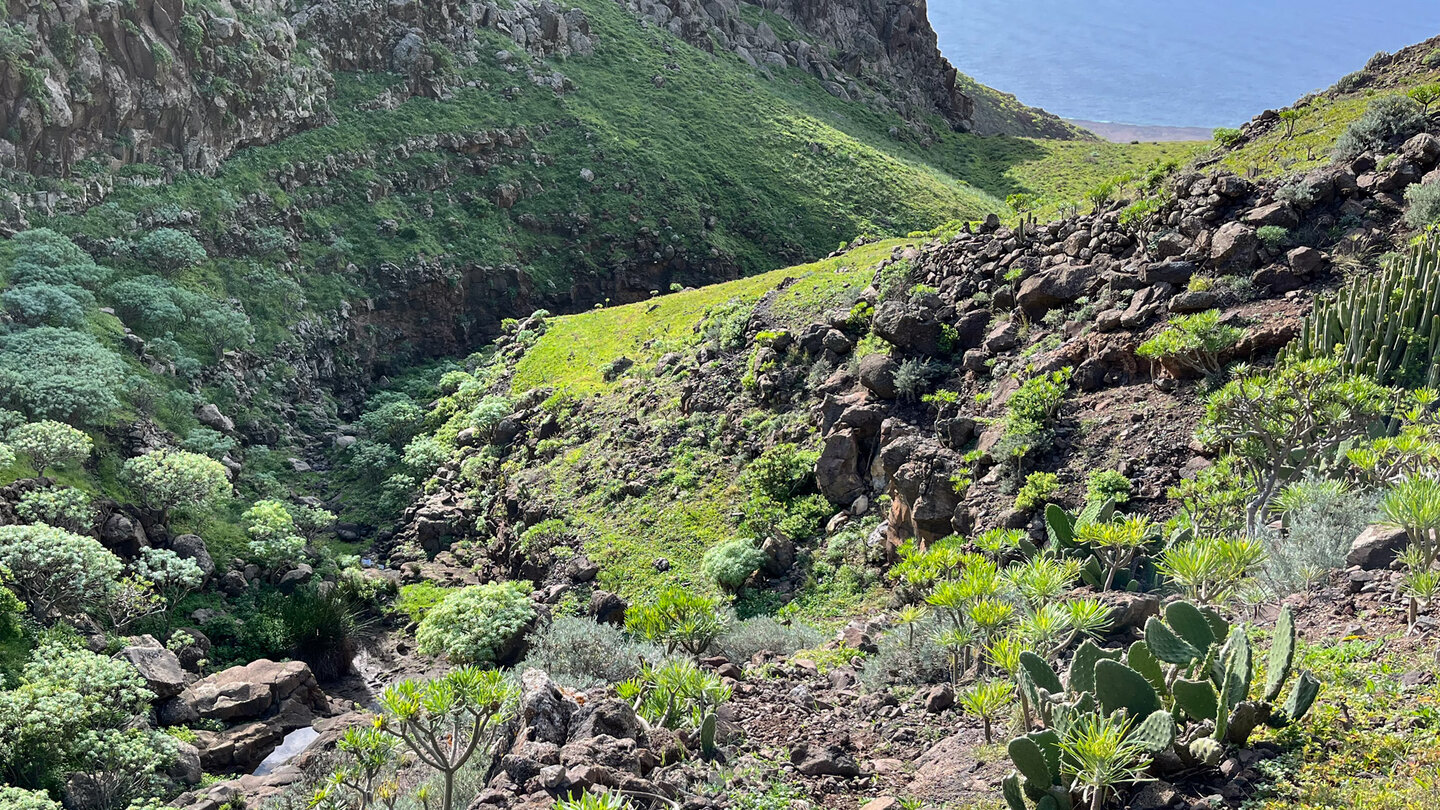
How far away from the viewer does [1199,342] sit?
1153 centimetres

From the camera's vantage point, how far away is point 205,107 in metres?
32.4

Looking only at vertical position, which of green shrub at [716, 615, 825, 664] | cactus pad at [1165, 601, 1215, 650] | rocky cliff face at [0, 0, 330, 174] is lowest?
green shrub at [716, 615, 825, 664]

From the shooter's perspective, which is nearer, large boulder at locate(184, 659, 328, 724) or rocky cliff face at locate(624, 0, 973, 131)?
large boulder at locate(184, 659, 328, 724)

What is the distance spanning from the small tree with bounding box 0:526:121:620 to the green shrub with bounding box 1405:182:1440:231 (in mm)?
20350

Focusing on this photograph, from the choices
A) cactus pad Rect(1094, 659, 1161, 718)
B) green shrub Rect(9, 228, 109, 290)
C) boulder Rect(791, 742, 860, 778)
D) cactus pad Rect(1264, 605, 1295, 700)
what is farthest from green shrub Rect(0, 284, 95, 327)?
cactus pad Rect(1264, 605, 1295, 700)

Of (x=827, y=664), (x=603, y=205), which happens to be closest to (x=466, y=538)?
(x=827, y=664)

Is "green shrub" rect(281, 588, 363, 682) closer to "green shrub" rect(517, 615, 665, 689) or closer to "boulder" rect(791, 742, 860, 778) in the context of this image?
"green shrub" rect(517, 615, 665, 689)

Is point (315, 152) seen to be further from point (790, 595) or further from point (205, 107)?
point (790, 595)

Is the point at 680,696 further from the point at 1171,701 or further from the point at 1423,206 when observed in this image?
the point at 1423,206

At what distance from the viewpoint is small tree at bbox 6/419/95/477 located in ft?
57.1

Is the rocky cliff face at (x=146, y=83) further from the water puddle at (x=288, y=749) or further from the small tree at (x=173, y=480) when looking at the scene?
the water puddle at (x=288, y=749)

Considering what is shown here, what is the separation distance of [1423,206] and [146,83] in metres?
34.8

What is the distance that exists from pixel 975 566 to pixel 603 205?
36948 millimetres

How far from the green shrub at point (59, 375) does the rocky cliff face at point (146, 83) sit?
9091 millimetres
